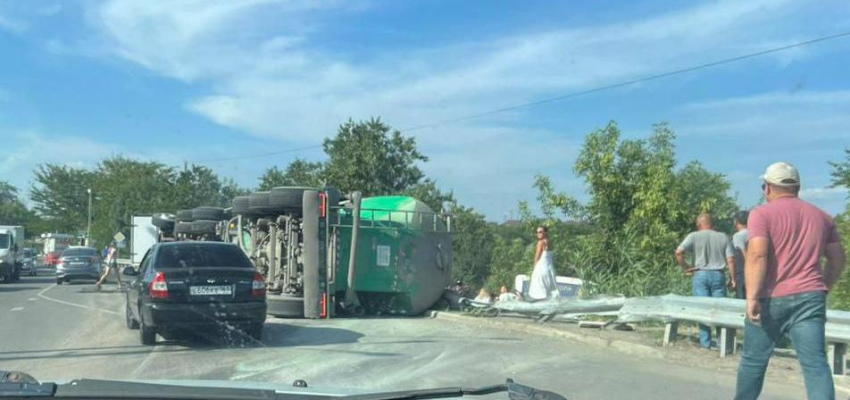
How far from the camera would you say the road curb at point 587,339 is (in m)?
7.67

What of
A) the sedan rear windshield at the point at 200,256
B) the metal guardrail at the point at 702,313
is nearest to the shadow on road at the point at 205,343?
the sedan rear windshield at the point at 200,256

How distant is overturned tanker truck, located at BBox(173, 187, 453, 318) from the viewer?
14.7m

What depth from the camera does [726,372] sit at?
8500 millimetres

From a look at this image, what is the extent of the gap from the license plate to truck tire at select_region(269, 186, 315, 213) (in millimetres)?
3917

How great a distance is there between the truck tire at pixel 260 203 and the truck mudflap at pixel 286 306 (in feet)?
6.27

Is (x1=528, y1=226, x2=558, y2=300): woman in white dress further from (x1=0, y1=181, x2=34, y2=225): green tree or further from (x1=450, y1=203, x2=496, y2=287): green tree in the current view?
(x1=0, y1=181, x2=34, y2=225): green tree

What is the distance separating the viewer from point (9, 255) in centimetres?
3416

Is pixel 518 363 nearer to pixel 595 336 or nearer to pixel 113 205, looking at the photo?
pixel 595 336

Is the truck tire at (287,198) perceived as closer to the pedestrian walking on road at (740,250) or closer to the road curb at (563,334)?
the road curb at (563,334)

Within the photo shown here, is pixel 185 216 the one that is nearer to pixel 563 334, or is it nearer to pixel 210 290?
pixel 210 290

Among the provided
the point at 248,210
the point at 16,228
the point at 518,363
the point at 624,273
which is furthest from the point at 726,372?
the point at 16,228

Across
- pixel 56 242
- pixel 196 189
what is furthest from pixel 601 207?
pixel 56 242

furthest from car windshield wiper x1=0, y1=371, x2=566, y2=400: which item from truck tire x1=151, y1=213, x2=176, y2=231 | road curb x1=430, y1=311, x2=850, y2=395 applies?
truck tire x1=151, y1=213, x2=176, y2=231

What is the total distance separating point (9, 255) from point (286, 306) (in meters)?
24.6
